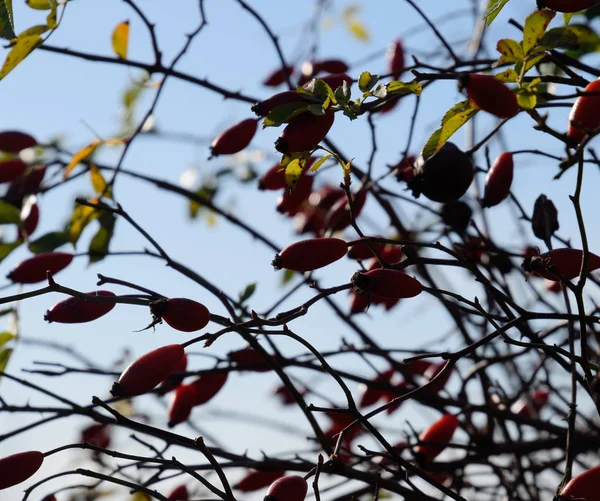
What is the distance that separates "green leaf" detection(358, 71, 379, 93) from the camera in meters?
1.07

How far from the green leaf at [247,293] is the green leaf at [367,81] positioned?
19.3 inches

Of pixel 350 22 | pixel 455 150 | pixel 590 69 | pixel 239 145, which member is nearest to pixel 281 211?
pixel 239 145

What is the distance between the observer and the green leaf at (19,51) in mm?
1298

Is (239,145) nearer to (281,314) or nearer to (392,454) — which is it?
(281,314)

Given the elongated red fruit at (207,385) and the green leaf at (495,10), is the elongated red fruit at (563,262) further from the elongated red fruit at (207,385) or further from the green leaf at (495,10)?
the elongated red fruit at (207,385)

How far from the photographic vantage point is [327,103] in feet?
3.49

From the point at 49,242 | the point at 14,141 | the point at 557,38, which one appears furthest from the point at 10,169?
the point at 557,38

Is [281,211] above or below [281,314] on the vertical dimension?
above

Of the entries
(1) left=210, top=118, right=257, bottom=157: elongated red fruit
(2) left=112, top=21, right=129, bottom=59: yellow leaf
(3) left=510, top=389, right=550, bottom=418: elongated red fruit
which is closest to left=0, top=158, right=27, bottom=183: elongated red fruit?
(2) left=112, top=21, right=129, bottom=59: yellow leaf

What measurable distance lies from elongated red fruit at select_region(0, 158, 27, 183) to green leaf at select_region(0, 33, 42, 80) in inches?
23.4

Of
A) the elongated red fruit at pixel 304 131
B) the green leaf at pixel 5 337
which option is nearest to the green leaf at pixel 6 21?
the elongated red fruit at pixel 304 131

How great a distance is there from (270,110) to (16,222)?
3.08 ft

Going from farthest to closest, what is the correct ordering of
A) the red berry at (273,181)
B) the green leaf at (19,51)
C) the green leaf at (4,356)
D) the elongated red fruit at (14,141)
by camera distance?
the elongated red fruit at (14,141) → the red berry at (273,181) → the green leaf at (4,356) → the green leaf at (19,51)

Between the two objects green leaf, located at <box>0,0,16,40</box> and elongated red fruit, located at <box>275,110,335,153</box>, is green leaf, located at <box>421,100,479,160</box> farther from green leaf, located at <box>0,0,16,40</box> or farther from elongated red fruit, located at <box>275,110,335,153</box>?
green leaf, located at <box>0,0,16,40</box>
